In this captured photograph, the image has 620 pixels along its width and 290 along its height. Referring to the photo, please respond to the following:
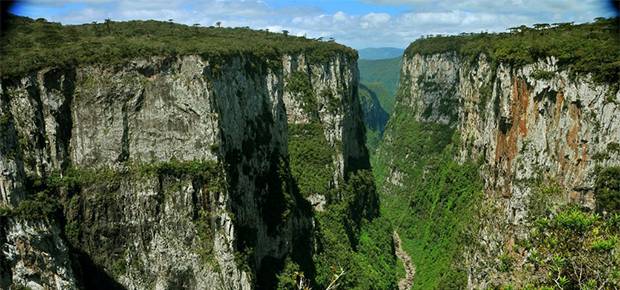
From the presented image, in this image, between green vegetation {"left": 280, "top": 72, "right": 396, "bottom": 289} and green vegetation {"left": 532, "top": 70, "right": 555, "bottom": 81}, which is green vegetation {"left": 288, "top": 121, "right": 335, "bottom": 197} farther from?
green vegetation {"left": 532, "top": 70, "right": 555, "bottom": 81}

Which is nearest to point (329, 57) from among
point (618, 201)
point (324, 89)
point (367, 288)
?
point (324, 89)

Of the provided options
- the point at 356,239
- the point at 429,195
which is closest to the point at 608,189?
the point at 356,239

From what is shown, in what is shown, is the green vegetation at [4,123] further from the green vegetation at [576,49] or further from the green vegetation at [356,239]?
the green vegetation at [576,49]

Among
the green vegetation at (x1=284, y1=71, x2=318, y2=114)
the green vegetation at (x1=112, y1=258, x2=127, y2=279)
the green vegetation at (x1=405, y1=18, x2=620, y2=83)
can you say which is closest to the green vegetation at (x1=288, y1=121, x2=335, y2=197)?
the green vegetation at (x1=284, y1=71, x2=318, y2=114)

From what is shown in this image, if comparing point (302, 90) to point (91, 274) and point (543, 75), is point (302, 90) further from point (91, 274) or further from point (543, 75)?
point (91, 274)

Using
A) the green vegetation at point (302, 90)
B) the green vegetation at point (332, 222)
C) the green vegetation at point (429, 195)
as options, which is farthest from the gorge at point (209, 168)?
the green vegetation at point (302, 90)

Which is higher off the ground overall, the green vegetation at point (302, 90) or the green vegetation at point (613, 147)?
the green vegetation at point (302, 90)
